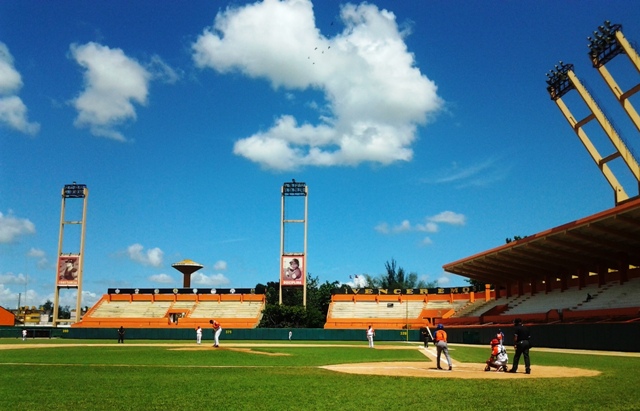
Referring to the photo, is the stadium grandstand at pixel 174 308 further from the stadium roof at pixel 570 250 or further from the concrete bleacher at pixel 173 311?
the stadium roof at pixel 570 250

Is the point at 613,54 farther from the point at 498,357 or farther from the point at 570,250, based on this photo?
the point at 498,357

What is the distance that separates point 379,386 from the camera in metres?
15.1

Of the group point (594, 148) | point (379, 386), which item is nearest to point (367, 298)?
point (594, 148)

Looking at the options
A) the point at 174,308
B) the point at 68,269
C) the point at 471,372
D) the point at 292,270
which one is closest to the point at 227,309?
the point at 174,308

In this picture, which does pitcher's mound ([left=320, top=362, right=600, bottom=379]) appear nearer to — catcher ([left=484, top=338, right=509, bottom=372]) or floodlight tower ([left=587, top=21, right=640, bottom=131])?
catcher ([left=484, top=338, right=509, bottom=372])

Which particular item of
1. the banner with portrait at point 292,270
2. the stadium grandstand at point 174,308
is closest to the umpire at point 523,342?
the stadium grandstand at point 174,308

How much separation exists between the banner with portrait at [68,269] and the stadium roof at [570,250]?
5143cm

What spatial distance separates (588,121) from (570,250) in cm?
1426

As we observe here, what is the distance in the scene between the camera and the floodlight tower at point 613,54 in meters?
46.1

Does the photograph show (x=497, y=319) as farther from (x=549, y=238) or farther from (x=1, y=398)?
(x=1, y=398)

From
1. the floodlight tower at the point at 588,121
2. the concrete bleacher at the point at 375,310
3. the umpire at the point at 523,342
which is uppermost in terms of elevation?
the floodlight tower at the point at 588,121

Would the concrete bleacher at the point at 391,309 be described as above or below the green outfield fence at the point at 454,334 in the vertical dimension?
above

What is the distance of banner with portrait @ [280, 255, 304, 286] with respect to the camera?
8112 centimetres

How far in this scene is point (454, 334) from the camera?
58594mm
